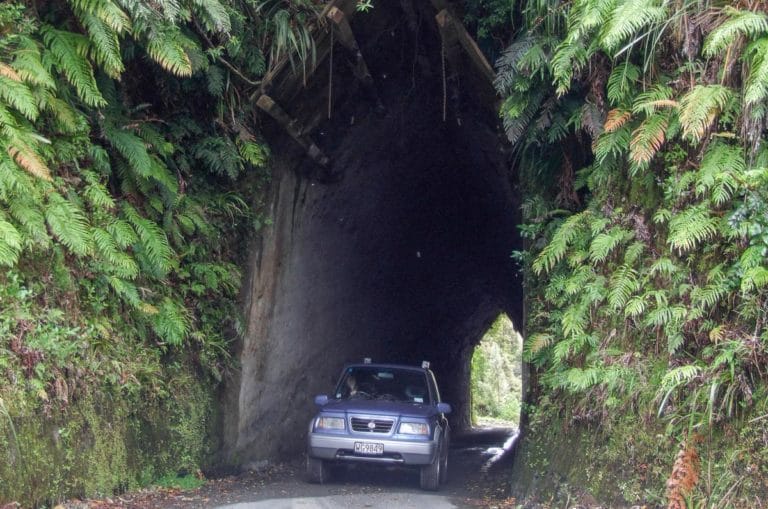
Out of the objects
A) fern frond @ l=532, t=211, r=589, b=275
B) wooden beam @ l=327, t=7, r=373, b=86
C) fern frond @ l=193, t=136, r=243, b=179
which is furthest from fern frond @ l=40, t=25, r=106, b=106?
fern frond @ l=532, t=211, r=589, b=275

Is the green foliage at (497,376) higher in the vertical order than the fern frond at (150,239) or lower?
lower

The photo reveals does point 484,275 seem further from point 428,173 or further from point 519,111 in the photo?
point 519,111

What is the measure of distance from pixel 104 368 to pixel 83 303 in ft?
2.46

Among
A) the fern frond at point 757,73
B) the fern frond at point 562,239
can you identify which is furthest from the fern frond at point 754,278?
the fern frond at point 562,239

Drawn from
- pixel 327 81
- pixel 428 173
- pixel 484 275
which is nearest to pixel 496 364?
pixel 484 275

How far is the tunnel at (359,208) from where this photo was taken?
11.4 metres

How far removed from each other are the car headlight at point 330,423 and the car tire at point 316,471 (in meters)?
0.47

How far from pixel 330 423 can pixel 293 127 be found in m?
4.49

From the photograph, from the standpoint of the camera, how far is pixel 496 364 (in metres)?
42.0

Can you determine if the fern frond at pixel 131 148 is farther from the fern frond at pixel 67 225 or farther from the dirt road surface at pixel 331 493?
the dirt road surface at pixel 331 493

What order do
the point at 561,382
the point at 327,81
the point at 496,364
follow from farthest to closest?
the point at 496,364, the point at 327,81, the point at 561,382

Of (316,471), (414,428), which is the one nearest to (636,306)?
(414,428)

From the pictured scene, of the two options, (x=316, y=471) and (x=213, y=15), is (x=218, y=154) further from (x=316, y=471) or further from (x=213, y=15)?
(x=316, y=471)

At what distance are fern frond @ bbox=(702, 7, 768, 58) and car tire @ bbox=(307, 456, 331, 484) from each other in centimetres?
700
